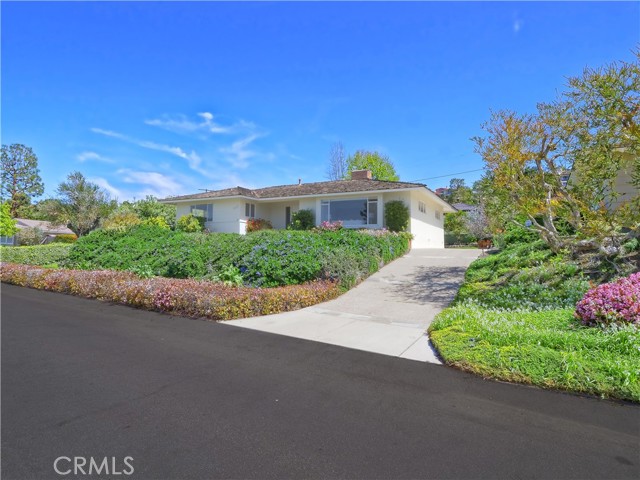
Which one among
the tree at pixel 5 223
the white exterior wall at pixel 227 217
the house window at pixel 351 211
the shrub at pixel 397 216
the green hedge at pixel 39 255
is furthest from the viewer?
the tree at pixel 5 223

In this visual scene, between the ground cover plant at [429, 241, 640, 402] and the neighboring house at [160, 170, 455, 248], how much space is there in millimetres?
12269

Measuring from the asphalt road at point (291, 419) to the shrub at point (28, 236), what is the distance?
37.8 meters

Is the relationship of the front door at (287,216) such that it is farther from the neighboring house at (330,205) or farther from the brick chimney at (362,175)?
the brick chimney at (362,175)

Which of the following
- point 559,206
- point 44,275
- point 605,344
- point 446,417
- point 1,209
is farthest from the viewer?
point 1,209

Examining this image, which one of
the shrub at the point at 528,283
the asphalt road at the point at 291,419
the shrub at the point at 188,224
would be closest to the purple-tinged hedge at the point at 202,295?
the asphalt road at the point at 291,419

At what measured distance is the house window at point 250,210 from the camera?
81.2 feet

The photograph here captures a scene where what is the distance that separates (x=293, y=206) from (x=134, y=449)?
76.0 ft

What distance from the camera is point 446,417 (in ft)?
11.0

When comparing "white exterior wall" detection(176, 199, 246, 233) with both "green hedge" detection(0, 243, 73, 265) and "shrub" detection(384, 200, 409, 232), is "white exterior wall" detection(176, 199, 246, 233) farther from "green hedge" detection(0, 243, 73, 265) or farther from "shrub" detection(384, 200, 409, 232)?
"shrub" detection(384, 200, 409, 232)

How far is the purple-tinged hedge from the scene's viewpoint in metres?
7.85

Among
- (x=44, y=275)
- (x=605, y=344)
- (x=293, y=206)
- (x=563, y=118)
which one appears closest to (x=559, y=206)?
(x=563, y=118)

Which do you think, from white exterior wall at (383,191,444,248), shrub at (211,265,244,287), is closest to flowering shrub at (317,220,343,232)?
white exterior wall at (383,191,444,248)

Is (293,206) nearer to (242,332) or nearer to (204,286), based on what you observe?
(204,286)

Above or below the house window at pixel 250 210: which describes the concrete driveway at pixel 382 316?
below
